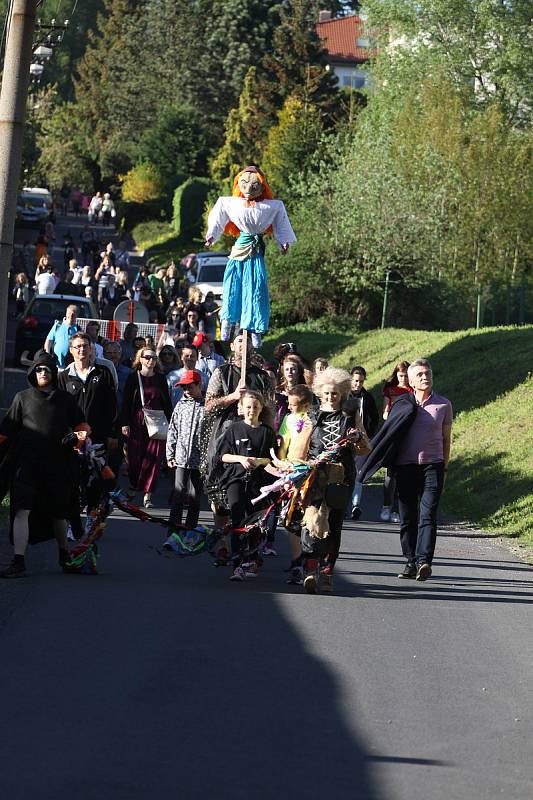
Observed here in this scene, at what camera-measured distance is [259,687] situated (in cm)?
815

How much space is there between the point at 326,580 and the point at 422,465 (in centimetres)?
151

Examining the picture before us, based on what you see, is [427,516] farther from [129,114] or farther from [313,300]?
[129,114]

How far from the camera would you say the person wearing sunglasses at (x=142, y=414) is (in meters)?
16.0

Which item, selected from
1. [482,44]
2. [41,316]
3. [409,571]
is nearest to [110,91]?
[482,44]

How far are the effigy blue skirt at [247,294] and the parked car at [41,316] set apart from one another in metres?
16.6

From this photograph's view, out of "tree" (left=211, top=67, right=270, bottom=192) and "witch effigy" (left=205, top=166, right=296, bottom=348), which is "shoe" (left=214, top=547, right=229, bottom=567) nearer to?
"witch effigy" (left=205, top=166, right=296, bottom=348)

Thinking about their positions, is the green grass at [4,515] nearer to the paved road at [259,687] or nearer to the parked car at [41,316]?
the paved road at [259,687]

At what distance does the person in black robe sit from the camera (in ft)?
38.5

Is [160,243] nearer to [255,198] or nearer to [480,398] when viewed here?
[480,398]

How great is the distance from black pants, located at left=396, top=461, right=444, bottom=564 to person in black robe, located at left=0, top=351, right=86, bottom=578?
2.83 m

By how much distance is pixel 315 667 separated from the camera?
878cm

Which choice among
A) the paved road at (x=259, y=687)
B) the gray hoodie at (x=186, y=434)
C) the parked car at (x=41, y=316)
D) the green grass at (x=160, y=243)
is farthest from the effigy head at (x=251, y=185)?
the green grass at (x=160, y=243)

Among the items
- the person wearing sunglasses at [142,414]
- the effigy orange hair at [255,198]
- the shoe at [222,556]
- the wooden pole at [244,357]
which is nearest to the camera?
the shoe at [222,556]

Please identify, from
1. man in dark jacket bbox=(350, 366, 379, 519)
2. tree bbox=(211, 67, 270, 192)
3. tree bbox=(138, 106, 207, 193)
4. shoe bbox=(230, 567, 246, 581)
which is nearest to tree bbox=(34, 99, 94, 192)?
tree bbox=(138, 106, 207, 193)
